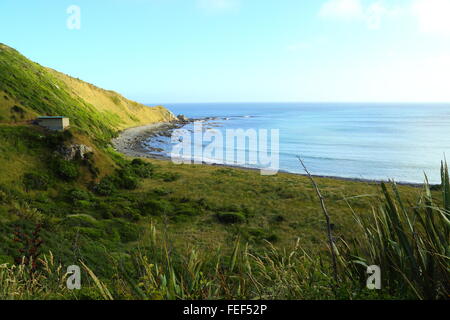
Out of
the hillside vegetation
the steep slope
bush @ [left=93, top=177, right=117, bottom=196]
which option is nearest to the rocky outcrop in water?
the hillside vegetation

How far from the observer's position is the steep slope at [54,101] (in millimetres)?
34134

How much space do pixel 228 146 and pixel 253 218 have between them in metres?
55.2

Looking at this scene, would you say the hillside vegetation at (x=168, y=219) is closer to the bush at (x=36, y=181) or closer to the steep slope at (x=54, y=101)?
the bush at (x=36, y=181)

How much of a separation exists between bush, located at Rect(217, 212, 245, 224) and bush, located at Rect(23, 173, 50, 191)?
11251mm

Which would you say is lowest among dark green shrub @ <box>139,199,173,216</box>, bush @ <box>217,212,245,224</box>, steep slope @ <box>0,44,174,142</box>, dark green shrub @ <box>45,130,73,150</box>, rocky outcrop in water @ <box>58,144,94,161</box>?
bush @ <box>217,212,245,224</box>

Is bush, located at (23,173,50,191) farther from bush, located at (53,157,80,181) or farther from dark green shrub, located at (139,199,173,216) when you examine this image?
dark green shrub, located at (139,199,173,216)

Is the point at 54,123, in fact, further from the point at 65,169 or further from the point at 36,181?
the point at 36,181

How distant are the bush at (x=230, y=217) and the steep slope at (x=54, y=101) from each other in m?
15.6

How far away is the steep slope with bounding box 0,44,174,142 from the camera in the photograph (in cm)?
3413

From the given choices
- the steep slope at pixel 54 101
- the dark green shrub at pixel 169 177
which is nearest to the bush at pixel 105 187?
the steep slope at pixel 54 101

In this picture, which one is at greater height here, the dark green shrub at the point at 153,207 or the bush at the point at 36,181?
the bush at the point at 36,181

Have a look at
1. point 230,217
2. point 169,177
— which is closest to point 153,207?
point 230,217

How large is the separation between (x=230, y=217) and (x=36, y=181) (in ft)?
40.8
